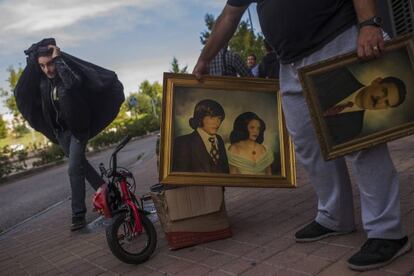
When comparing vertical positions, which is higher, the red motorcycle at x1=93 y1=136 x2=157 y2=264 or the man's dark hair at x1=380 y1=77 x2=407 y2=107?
the man's dark hair at x1=380 y1=77 x2=407 y2=107

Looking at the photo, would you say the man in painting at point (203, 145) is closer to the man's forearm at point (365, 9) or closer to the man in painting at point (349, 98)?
the man in painting at point (349, 98)

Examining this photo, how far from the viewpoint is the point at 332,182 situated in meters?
3.02

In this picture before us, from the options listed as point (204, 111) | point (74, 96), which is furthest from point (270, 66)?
point (204, 111)

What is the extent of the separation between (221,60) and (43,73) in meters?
1.96

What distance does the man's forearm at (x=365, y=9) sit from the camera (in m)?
2.46

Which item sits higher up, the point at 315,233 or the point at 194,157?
the point at 194,157

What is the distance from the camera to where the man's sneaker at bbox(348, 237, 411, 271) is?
248 centimetres

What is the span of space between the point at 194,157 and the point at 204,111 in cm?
35

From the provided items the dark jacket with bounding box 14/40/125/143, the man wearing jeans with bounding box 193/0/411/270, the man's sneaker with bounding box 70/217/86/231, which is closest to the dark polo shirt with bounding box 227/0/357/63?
the man wearing jeans with bounding box 193/0/411/270

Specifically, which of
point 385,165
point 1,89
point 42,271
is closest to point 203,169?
A: point 385,165

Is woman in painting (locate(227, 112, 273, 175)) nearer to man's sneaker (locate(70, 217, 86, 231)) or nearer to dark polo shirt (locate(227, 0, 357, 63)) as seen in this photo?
dark polo shirt (locate(227, 0, 357, 63))

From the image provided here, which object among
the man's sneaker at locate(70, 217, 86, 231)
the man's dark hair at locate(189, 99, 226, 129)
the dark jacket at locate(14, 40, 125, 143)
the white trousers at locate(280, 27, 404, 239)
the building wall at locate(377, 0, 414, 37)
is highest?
the building wall at locate(377, 0, 414, 37)

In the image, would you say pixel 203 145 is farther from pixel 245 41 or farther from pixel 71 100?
pixel 245 41

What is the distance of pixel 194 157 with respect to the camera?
3.31 metres
